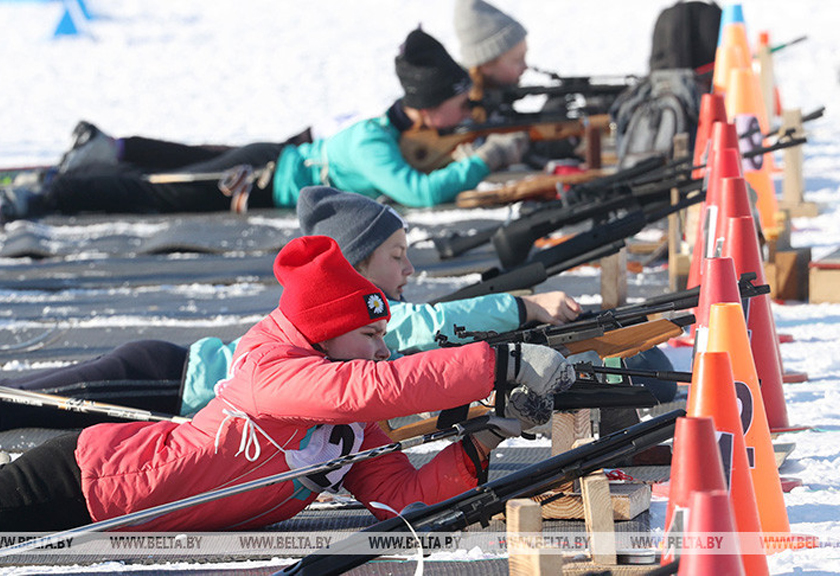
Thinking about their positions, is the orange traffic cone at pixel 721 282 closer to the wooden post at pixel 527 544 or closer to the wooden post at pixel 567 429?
the wooden post at pixel 567 429

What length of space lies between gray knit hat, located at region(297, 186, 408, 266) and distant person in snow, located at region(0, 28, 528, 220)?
3570 mm

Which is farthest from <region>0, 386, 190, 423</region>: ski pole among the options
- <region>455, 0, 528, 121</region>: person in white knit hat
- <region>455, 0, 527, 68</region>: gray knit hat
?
<region>455, 0, 527, 68</region>: gray knit hat

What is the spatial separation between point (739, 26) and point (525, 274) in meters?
4.12

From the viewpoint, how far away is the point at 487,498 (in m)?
2.53

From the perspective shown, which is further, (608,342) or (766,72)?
(766,72)

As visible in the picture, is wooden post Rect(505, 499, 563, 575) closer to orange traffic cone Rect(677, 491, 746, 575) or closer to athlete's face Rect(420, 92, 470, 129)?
orange traffic cone Rect(677, 491, 746, 575)

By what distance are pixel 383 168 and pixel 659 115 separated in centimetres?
175

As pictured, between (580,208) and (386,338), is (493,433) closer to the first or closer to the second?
(386,338)

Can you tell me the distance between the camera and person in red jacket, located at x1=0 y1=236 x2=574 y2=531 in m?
2.91

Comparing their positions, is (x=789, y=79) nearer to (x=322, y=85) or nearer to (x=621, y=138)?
(x=322, y=85)

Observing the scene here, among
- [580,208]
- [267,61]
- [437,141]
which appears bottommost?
[580,208]

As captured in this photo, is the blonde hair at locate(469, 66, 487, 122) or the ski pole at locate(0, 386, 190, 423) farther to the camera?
the blonde hair at locate(469, 66, 487, 122)

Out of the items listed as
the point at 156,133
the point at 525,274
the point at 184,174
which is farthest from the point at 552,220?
the point at 156,133

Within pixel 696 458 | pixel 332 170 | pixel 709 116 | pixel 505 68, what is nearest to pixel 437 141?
pixel 332 170
